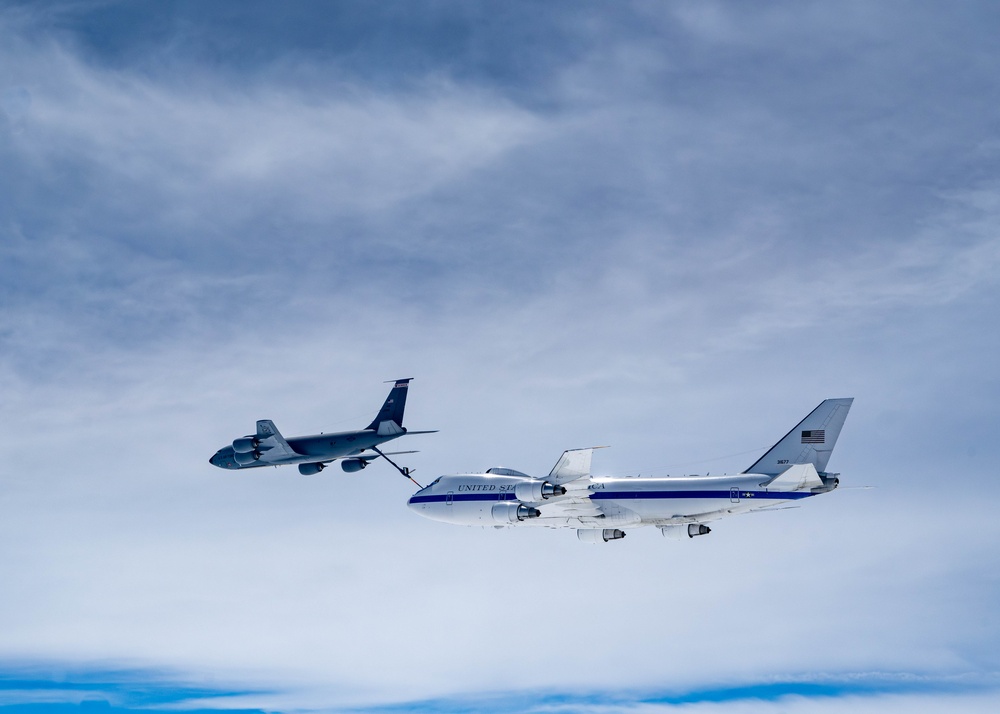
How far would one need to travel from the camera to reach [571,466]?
102625mm

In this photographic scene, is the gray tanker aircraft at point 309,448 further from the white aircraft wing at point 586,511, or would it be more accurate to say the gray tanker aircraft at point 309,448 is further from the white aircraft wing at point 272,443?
the white aircraft wing at point 586,511

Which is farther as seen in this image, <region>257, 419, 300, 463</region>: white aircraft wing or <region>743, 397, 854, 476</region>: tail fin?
<region>257, 419, 300, 463</region>: white aircraft wing

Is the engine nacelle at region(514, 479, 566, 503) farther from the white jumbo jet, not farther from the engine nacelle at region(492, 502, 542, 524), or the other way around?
the engine nacelle at region(492, 502, 542, 524)

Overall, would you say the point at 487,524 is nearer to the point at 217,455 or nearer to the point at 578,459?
the point at 578,459

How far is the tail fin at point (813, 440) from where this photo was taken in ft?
372

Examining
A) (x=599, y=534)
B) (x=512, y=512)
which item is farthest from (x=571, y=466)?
(x=599, y=534)

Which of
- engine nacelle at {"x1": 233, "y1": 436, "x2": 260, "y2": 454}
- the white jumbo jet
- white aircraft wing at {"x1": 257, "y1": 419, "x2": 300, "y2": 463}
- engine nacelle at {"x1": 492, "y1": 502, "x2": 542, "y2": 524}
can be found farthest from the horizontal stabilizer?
engine nacelle at {"x1": 233, "y1": 436, "x2": 260, "y2": 454}

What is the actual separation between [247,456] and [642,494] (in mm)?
42765

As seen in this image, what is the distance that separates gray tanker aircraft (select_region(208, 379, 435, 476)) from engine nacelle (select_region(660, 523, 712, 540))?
1101 inches

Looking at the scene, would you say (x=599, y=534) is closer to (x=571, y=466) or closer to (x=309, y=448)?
(x=571, y=466)

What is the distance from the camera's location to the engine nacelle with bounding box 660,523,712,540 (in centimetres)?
11250

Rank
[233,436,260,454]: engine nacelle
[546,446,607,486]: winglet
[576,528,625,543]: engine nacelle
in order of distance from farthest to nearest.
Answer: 1. [233,436,260,454]: engine nacelle
2. [576,528,625,543]: engine nacelle
3. [546,446,607,486]: winglet

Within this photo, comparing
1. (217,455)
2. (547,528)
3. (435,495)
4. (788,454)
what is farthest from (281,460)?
(788,454)

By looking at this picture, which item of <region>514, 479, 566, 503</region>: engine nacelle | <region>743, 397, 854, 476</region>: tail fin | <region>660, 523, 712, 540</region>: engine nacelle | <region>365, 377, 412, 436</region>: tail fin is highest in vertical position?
<region>365, 377, 412, 436</region>: tail fin
